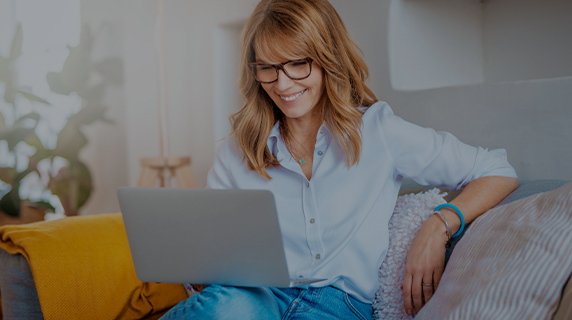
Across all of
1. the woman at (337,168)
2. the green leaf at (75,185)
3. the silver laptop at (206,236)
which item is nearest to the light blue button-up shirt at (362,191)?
the woman at (337,168)

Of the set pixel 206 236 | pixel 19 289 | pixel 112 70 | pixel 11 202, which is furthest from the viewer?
pixel 112 70

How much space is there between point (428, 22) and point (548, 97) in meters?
0.66

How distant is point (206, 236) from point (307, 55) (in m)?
0.56

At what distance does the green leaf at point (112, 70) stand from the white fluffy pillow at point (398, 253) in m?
3.01

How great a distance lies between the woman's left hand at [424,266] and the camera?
1021mm

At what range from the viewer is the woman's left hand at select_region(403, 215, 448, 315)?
1.02 metres

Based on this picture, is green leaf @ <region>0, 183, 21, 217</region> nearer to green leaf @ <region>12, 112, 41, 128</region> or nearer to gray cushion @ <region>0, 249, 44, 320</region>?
green leaf @ <region>12, 112, 41, 128</region>

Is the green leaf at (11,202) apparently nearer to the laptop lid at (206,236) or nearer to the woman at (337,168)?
the woman at (337,168)

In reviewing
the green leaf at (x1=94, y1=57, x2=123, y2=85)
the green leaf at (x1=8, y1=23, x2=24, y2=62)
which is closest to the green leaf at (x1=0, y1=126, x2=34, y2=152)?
the green leaf at (x1=8, y1=23, x2=24, y2=62)

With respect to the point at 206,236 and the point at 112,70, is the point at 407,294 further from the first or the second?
the point at 112,70

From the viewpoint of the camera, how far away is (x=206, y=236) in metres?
0.82

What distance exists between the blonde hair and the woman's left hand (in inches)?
10.2

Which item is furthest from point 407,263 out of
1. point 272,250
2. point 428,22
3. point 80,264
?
point 428,22

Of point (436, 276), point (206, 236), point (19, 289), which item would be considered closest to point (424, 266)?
point (436, 276)
